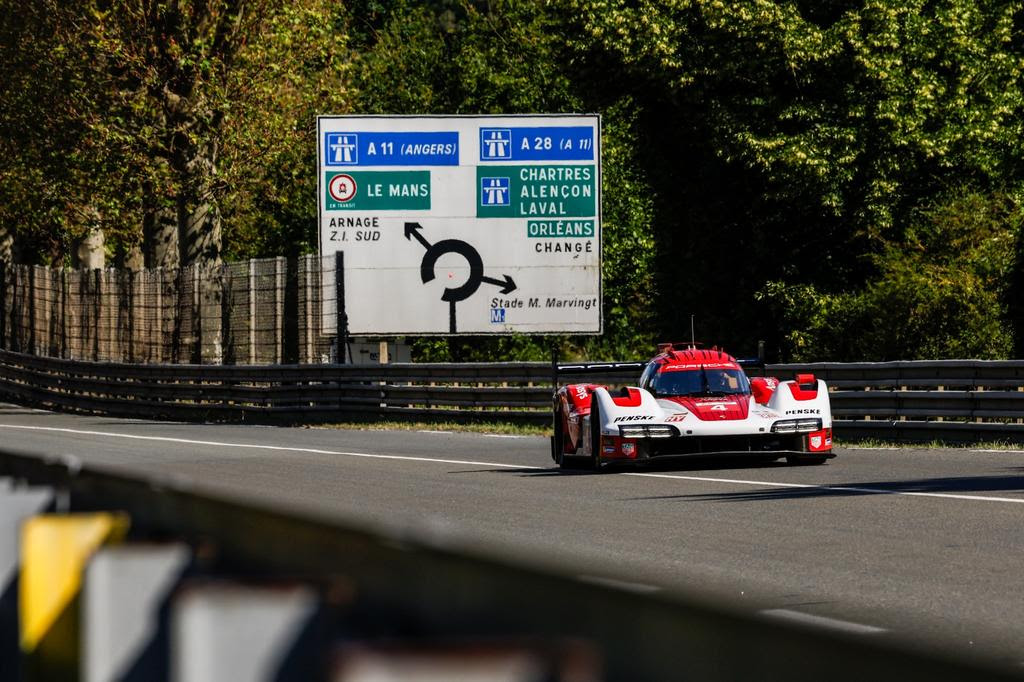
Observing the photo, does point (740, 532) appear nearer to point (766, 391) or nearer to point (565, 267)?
point (766, 391)

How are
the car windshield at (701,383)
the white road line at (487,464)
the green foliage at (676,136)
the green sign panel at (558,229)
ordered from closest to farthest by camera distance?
the white road line at (487,464), the car windshield at (701,383), the green sign panel at (558,229), the green foliage at (676,136)

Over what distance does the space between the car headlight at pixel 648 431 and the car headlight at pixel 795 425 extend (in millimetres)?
922

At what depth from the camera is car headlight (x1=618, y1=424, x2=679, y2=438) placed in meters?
16.8

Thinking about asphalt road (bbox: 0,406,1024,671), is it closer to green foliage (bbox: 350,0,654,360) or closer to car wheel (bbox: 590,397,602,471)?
car wheel (bbox: 590,397,602,471)

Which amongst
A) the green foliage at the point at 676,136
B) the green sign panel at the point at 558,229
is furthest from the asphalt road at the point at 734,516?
the green foliage at the point at 676,136

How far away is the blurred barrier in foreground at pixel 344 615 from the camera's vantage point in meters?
1.86

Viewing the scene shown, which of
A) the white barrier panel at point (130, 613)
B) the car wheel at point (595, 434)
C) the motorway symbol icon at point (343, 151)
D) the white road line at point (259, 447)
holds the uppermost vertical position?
the motorway symbol icon at point (343, 151)

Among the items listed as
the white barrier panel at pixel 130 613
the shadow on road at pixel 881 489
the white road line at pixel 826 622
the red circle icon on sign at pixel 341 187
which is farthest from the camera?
the red circle icon on sign at pixel 341 187

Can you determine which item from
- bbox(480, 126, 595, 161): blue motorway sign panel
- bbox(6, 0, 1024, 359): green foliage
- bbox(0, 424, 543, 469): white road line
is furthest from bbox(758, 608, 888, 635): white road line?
bbox(480, 126, 595, 161): blue motorway sign panel

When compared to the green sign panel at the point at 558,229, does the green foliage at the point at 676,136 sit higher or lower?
higher

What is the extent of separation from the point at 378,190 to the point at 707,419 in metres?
15.8

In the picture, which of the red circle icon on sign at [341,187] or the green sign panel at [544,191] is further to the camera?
the green sign panel at [544,191]

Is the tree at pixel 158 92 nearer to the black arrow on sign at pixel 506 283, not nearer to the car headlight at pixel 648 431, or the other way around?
the black arrow on sign at pixel 506 283

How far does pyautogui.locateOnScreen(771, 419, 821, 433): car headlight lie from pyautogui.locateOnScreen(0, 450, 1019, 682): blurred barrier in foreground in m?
13.1
